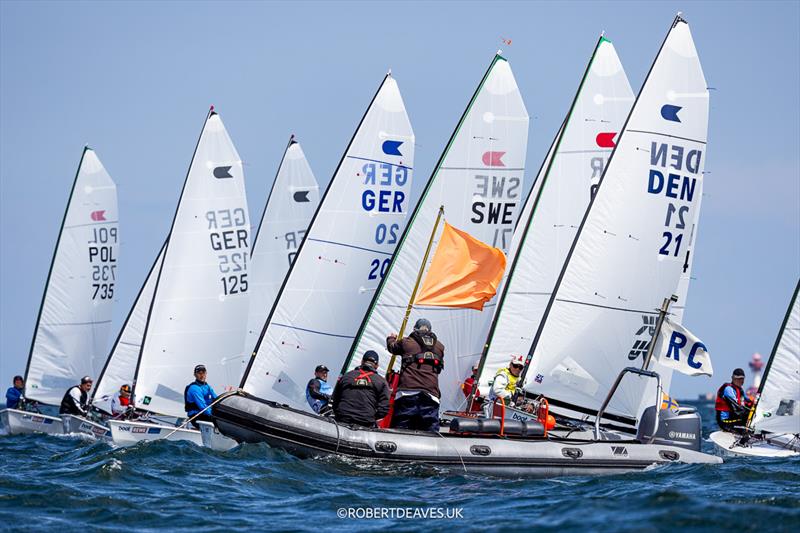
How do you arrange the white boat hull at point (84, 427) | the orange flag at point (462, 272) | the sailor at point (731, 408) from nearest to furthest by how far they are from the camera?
the orange flag at point (462, 272)
the sailor at point (731, 408)
the white boat hull at point (84, 427)

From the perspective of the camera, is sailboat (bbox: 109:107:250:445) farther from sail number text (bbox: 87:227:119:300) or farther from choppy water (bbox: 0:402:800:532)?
choppy water (bbox: 0:402:800:532)

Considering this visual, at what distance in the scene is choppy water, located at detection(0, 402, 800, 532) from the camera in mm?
11422

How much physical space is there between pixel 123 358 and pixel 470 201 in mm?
10724

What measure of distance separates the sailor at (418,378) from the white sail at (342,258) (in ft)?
25.0

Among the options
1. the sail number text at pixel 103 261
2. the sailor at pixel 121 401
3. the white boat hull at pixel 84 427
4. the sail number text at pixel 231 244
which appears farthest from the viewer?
the sail number text at pixel 103 261

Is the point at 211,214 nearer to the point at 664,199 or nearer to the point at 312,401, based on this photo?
the point at 312,401

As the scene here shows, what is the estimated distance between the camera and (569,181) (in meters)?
24.7

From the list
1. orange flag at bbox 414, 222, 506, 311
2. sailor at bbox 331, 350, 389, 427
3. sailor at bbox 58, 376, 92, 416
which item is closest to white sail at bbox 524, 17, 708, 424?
orange flag at bbox 414, 222, 506, 311

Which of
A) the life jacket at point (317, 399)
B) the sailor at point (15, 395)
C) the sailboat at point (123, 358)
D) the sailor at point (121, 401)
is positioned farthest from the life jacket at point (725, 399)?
the sailor at point (15, 395)

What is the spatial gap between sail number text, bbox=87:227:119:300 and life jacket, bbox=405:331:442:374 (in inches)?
730

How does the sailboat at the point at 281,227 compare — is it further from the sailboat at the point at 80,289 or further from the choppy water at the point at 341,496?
the choppy water at the point at 341,496

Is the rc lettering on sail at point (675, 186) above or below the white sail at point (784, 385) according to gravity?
above

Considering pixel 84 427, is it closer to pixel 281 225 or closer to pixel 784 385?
pixel 281 225

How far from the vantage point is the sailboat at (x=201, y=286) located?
25844mm
